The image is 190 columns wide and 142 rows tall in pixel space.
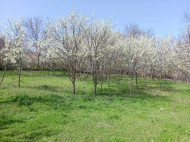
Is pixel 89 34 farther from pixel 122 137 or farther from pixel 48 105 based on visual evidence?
pixel 122 137

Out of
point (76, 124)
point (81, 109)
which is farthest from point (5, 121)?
point (81, 109)

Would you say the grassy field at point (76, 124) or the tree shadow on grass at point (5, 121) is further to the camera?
the tree shadow on grass at point (5, 121)

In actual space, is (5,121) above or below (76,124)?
above

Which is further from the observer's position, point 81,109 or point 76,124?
point 81,109

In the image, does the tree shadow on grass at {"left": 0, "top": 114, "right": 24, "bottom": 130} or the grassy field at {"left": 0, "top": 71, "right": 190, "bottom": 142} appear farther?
the tree shadow on grass at {"left": 0, "top": 114, "right": 24, "bottom": 130}

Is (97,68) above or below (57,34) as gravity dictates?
below

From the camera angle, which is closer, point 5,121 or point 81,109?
point 5,121

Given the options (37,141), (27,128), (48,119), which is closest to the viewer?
(37,141)

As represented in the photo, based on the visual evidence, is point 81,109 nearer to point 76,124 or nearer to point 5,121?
point 76,124

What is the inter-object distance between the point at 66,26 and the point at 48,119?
671 centimetres

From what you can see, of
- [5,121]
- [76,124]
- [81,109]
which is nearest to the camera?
[5,121]

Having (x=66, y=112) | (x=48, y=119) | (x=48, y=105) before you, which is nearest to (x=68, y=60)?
(x=48, y=105)

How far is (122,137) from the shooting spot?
14.4 feet

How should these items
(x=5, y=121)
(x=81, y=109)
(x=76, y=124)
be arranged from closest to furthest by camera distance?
(x=5, y=121), (x=76, y=124), (x=81, y=109)
